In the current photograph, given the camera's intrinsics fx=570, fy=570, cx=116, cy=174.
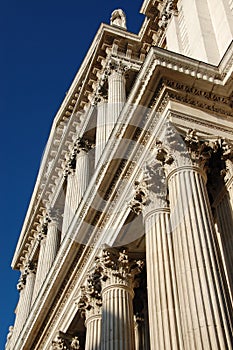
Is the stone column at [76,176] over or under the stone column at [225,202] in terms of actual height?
over

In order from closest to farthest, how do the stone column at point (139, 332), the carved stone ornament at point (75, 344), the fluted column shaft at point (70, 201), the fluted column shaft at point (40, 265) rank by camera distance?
the stone column at point (139, 332) → the carved stone ornament at point (75, 344) → the fluted column shaft at point (70, 201) → the fluted column shaft at point (40, 265)

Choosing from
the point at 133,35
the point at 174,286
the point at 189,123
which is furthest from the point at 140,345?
the point at 133,35

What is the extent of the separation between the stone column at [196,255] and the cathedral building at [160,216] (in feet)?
0.09

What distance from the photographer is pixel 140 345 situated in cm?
1914

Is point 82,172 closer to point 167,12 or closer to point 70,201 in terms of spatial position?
point 70,201

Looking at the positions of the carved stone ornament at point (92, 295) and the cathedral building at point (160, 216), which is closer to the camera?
the cathedral building at point (160, 216)

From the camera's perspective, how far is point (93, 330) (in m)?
18.5

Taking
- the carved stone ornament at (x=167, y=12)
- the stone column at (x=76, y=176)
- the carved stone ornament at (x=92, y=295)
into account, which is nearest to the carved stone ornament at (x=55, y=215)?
the stone column at (x=76, y=176)

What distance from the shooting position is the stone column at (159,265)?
12.6 meters

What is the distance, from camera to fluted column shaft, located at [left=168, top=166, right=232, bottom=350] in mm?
11117

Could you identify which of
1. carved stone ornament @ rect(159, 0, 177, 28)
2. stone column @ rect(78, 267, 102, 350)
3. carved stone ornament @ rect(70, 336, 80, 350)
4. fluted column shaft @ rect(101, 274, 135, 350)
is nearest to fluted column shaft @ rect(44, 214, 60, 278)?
carved stone ornament @ rect(70, 336, 80, 350)

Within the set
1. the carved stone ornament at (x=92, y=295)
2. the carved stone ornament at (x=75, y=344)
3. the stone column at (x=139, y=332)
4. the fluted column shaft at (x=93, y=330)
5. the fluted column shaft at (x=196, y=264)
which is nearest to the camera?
the fluted column shaft at (x=196, y=264)

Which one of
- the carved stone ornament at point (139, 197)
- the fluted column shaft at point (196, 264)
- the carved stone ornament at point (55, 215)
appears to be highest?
the carved stone ornament at point (55, 215)

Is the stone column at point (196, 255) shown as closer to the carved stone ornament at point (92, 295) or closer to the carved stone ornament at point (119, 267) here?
the carved stone ornament at point (119, 267)
